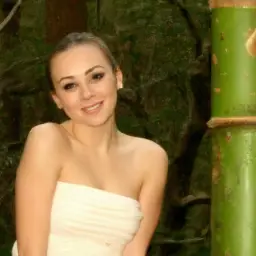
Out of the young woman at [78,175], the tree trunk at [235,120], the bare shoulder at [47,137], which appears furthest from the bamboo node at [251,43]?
the bare shoulder at [47,137]

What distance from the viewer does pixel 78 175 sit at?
1391 mm

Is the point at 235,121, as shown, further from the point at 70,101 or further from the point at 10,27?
the point at 10,27

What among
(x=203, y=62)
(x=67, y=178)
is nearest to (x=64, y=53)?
(x=67, y=178)

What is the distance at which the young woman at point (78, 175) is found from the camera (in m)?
1.35

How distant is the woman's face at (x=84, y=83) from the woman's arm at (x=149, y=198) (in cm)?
15

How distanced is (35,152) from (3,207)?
114 inches

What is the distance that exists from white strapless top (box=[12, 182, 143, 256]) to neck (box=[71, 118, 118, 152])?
109mm

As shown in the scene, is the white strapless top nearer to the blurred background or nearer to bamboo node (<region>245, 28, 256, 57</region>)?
bamboo node (<region>245, 28, 256, 57</region>)

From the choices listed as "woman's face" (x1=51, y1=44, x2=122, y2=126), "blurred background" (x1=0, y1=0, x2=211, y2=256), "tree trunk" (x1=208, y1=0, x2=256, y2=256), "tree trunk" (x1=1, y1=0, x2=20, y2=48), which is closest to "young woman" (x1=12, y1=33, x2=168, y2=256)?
"woman's face" (x1=51, y1=44, x2=122, y2=126)

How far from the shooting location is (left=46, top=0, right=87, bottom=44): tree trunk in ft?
11.2

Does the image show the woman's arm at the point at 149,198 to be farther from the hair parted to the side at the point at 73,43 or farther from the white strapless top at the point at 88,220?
the hair parted to the side at the point at 73,43

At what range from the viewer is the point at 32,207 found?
4.42 ft

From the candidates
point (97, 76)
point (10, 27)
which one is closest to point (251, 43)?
point (97, 76)

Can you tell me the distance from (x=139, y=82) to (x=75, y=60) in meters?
2.79
